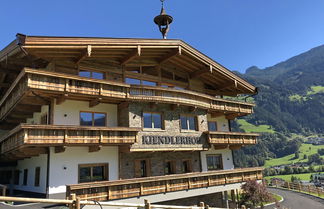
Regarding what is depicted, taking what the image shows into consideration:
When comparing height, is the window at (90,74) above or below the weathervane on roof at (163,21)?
below

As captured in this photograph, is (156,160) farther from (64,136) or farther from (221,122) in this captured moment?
(221,122)

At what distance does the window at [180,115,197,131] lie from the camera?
20.1 metres

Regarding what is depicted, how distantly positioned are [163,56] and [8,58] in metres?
10.6

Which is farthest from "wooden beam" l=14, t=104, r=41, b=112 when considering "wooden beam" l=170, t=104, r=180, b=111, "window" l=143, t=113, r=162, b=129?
"wooden beam" l=170, t=104, r=180, b=111

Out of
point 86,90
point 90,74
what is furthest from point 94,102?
point 90,74

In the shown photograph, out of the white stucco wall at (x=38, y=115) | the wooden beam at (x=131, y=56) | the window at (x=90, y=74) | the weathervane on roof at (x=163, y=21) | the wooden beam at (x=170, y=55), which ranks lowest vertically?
the white stucco wall at (x=38, y=115)

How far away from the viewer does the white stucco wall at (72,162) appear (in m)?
14.5

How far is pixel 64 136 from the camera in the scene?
13.7m

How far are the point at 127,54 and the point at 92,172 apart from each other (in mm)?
8062

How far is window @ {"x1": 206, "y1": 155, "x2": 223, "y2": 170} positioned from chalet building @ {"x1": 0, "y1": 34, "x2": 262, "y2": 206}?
0.09 m

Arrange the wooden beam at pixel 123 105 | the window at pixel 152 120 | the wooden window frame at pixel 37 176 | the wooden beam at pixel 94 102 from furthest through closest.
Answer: the window at pixel 152 120 < the wooden beam at pixel 123 105 < the wooden window frame at pixel 37 176 < the wooden beam at pixel 94 102

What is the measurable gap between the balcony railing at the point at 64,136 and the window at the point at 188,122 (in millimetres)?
4961

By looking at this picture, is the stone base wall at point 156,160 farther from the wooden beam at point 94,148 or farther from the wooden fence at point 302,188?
the wooden fence at point 302,188

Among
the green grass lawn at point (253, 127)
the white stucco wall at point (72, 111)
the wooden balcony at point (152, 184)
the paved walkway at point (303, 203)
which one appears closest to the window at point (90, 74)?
the white stucco wall at point (72, 111)
